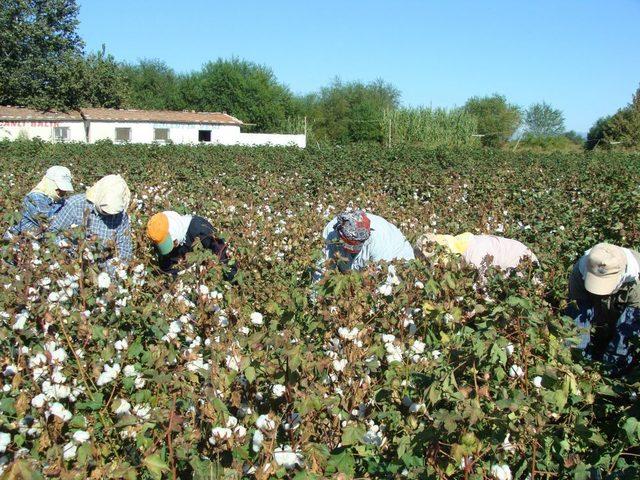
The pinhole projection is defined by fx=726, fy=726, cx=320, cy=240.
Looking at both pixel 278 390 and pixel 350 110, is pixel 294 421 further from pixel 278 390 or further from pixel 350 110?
pixel 350 110

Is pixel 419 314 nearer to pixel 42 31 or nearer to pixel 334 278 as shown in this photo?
pixel 334 278

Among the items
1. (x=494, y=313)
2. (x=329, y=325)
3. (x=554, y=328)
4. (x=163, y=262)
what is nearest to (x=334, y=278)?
(x=329, y=325)

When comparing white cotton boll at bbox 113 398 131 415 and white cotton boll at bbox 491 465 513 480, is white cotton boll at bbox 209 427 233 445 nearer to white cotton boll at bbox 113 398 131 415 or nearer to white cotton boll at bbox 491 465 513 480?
white cotton boll at bbox 113 398 131 415

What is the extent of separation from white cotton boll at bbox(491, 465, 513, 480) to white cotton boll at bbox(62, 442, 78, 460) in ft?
3.47

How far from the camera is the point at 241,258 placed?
3.97 metres

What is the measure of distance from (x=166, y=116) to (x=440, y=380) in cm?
4706

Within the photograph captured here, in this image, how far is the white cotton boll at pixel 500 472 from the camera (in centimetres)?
178

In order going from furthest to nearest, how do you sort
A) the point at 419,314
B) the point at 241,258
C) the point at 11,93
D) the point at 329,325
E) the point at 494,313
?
the point at 11,93 → the point at 241,258 → the point at 419,314 → the point at 329,325 → the point at 494,313

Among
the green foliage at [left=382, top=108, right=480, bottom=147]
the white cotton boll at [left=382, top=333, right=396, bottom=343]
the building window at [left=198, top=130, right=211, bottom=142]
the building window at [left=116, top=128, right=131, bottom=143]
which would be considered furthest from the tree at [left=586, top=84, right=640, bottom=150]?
the white cotton boll at [left=382, top=333, right=396, bottom=343]

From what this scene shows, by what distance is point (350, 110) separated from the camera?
73.1 metres

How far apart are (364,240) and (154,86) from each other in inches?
2934

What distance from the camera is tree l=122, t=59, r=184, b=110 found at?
69625 millimetres

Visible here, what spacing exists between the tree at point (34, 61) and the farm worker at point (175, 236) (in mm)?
44416

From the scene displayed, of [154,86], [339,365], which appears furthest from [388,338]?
[154,86]
